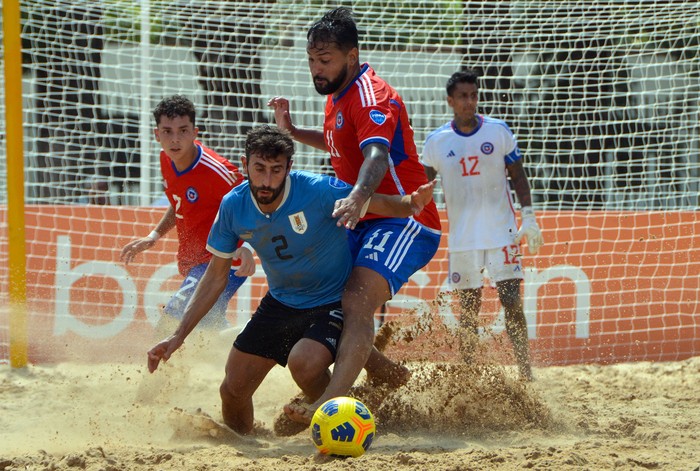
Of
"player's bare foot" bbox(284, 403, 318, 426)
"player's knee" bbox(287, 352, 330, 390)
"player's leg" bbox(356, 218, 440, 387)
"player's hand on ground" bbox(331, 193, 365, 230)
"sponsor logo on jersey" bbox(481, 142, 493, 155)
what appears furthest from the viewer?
"sponsor logo on jersey" bbox(481, 142, 493, 155)

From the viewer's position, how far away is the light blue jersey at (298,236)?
4375mm

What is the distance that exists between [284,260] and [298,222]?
0.25 meters

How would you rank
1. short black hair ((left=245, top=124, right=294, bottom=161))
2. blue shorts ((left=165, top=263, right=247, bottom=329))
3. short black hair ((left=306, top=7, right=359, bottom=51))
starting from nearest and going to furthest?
short black hair ((left=245, top=124, right=294, bottom=161)), short black hair ((left=306, top=7, right=359, bottom=51)), blue shorts ((left=165, top=263, right=247, bottom=329))

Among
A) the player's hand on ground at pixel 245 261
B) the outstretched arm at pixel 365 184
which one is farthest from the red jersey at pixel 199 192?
the outstretched arm at pixel 365 184

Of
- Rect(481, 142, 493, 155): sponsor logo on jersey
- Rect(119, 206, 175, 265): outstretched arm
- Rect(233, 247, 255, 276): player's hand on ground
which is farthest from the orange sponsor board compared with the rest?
Rect(233, 247, 255, 276): player's hand on ground

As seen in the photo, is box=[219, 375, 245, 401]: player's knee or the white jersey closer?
box=[219, 375, 245, 401]: player's knee

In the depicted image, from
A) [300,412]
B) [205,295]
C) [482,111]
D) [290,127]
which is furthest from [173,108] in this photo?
[482,111]

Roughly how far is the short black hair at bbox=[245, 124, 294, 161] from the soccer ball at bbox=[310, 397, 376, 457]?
1237mm

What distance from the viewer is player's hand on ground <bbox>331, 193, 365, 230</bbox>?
13.2ft

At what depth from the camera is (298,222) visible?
14.3 feet

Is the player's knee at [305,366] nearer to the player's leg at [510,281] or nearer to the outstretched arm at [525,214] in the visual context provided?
the player's leg at [510,281]

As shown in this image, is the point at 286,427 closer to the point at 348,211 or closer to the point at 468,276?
the point at 348,211

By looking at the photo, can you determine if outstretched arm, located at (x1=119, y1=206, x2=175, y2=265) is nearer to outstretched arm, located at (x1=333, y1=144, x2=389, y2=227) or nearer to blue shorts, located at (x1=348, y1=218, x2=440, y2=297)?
blue shorts, located at (x1=348, y1=218, x2=440, y2=297)

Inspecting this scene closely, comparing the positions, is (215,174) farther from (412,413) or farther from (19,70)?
(19,70)
